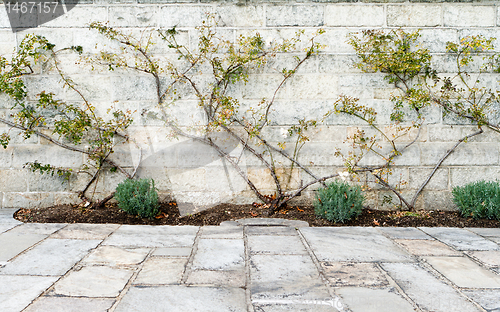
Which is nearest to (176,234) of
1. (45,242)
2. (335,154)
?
(45,242)

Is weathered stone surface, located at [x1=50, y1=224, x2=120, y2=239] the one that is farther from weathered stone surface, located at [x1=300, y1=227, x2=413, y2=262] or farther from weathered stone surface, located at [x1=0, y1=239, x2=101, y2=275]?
weathered stone surface, located at [x1=300, y1=227, x2=413, y2=262]

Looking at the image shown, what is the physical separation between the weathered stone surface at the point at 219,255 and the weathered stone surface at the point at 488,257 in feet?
4.80

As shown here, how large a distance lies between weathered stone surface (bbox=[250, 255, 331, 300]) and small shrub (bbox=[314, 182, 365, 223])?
0.94m

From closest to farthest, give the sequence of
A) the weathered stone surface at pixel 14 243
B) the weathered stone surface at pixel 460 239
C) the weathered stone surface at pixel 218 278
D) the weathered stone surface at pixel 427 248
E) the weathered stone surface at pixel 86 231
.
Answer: the weathered stone surface at pixel 218 278, the weathered stone surface at pixel 14 243, the weathered stone surface at pixel 427 248, the weathered stone surface at pixel 460 239, the weathered stone surface at pixel 86 231

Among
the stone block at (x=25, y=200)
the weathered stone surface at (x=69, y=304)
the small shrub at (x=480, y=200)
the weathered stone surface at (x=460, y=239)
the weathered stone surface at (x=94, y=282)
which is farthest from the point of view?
the stone block at (x=25, y=200)

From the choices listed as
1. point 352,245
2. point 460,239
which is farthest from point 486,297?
point 460,239

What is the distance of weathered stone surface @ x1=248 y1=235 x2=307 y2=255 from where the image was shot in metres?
2.23

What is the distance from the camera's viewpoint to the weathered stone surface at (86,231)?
97.4 inches

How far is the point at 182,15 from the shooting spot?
10.7 ft

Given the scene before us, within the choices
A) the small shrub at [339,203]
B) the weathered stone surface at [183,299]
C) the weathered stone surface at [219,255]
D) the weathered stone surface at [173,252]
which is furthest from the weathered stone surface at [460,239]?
the weathered stone surface at [173,252]

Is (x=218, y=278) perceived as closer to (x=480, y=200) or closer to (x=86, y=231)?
(x=86, y=231)

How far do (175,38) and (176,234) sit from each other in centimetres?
185

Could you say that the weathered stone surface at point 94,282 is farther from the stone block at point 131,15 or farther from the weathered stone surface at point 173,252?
the stone block at point 131,15

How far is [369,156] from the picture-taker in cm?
333
